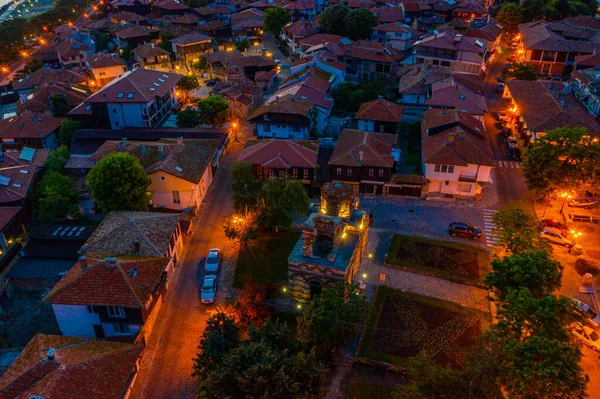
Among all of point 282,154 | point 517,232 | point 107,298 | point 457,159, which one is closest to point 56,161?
point 282,154

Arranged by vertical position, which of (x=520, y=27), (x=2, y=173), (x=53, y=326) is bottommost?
(x=53, y=326)

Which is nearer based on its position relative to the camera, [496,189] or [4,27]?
[496,189]

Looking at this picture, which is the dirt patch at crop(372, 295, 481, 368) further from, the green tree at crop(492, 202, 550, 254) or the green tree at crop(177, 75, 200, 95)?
the green tree at crop(177, 75, 200, 95)

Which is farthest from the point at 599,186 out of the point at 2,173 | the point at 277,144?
the point at 2,173

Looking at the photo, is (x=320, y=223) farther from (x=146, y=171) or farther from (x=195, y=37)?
(x=195, y=37)

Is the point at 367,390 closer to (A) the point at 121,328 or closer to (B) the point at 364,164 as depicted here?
(A) the point at 121,328
